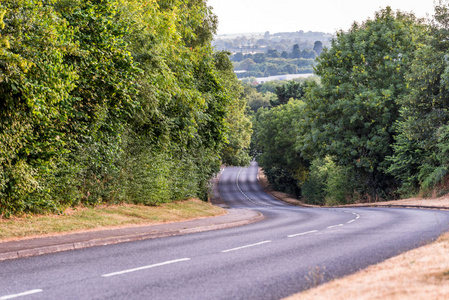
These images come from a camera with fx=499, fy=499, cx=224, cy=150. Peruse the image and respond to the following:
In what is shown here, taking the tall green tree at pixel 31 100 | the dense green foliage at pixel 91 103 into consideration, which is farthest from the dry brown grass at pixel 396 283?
the tall green tree at pixel 31 100

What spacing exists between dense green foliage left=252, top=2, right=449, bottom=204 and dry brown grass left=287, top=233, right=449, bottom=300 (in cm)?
2654

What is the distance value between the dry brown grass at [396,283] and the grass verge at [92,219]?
9.00m

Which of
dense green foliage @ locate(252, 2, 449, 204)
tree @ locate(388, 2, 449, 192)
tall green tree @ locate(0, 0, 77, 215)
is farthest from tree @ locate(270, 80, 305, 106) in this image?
tall green tree @ locate(0, 0, 77, 215)

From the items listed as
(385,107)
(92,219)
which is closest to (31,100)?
(92,219)

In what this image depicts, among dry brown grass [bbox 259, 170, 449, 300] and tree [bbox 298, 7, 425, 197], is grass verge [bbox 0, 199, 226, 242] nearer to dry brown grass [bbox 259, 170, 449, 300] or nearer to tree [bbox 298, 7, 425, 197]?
dry brown grass [bbox 259, 170, 449, 300]

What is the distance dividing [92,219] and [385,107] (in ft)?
92.6

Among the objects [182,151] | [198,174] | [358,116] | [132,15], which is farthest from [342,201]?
[132,15]

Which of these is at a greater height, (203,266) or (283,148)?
(283,148)

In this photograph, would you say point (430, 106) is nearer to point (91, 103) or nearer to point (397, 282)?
point (91, 103)

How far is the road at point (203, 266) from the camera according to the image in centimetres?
707

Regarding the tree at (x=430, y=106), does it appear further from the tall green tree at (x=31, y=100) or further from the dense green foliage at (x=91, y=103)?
the tall green tree at (x=31, y=100)

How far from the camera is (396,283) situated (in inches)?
250

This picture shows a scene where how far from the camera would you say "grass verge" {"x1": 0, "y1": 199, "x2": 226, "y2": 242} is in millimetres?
13306

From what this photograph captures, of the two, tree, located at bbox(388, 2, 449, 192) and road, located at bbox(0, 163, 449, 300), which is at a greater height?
tree, located at bbox(388, 2, 449, 192)
